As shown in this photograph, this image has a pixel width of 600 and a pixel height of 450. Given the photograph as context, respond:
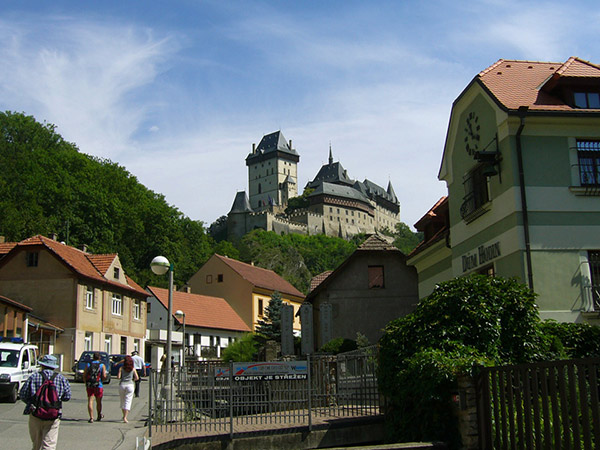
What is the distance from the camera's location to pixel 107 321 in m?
45.7

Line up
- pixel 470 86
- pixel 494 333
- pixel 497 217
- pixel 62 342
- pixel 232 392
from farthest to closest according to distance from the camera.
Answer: pixel 62 342
pixel 470 86
pixel 497 217
pixel 232 392
pixel 494 333

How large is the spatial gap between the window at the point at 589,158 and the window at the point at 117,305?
3550 centimetres

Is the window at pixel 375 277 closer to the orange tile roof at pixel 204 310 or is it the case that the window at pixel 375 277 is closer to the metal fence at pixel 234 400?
the metal fence at pixel 234 400

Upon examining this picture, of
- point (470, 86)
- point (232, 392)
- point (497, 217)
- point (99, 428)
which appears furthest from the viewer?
point (470, 86)

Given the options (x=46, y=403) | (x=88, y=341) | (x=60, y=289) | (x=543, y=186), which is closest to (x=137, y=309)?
(x=88, y=341)

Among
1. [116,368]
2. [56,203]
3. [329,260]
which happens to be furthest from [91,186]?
[329,260]

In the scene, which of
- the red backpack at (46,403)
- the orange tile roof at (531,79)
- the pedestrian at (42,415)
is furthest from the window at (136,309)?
the red backpack at (46,403)

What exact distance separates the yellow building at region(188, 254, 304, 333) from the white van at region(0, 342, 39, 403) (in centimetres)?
4451

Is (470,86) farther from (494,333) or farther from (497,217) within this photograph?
(494,333)

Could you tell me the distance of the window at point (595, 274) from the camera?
54.6 feet

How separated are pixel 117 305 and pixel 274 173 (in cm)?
14622

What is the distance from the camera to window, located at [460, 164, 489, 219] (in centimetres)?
1878

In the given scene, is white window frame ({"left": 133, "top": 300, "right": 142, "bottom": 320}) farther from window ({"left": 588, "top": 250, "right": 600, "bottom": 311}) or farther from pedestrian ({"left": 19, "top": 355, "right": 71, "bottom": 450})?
pedestrian ({"left": 19, "top": 355, "right": 71, "bottom": 450})

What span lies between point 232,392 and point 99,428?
14.4 feet
